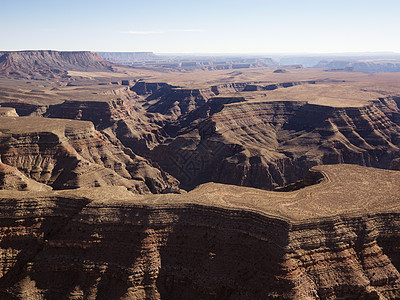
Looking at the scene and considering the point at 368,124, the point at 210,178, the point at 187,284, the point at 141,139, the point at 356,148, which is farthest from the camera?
the point at 141,139

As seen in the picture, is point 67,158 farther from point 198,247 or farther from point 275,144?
point 275,144

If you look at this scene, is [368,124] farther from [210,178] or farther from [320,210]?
[320,210]

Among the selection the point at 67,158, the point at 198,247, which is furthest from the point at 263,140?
the point at 198,247

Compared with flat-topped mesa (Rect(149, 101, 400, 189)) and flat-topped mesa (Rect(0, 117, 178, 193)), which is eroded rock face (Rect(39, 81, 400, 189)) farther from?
flat-topped mesa (Rect(0, 117, 178, 193))

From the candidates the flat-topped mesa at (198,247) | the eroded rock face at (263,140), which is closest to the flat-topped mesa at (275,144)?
the eroded rock face at (263,140)

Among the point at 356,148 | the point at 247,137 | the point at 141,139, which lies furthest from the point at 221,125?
the point at 356,148

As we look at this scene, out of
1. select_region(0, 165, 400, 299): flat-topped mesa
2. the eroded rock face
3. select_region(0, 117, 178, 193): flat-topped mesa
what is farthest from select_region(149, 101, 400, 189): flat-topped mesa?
select_region(0, 165, 400, 299): flat-topped mesa
